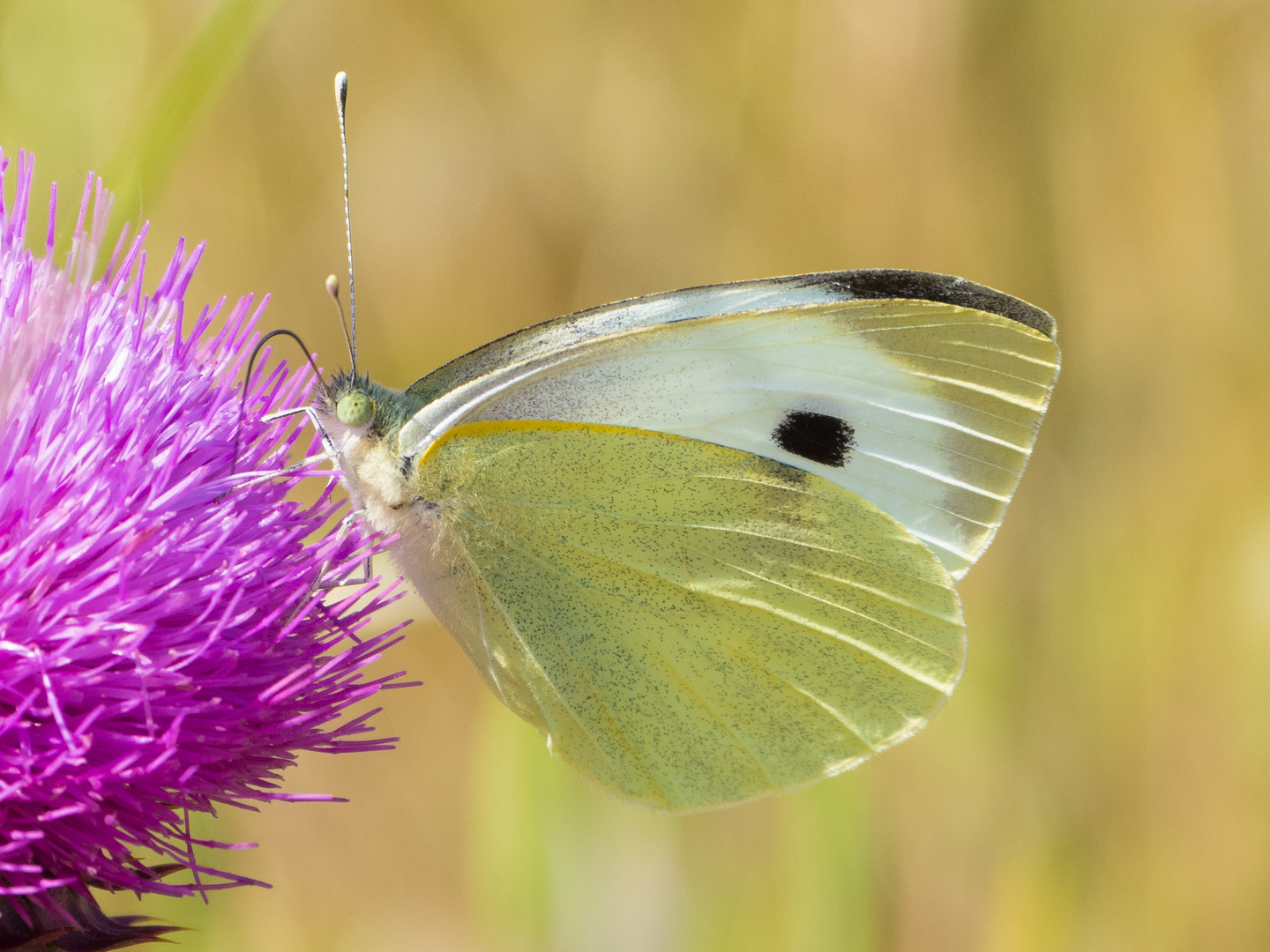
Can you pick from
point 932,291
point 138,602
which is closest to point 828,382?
point 932,291

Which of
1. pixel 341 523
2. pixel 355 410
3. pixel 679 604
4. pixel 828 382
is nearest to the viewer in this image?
pixel 341 523

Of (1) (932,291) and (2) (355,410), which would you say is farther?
(1) (932,291)

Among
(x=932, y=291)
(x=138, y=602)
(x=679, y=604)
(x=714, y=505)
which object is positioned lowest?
(x=679, y=604)

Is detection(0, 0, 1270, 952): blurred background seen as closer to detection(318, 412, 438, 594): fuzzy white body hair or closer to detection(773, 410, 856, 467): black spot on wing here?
detection(318, 412, 438, 594): fuzzy white body hair

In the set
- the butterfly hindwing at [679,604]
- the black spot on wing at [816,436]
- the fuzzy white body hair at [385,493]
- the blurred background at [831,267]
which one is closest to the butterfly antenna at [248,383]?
the fuzzy white body hair at [385,493]

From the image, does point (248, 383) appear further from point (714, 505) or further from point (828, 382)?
point (828, 382)

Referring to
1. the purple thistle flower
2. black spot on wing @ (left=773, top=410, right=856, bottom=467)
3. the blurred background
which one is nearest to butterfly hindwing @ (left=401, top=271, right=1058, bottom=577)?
black spot on wing @ (left=773, top=410, right=856, bottom=467)
